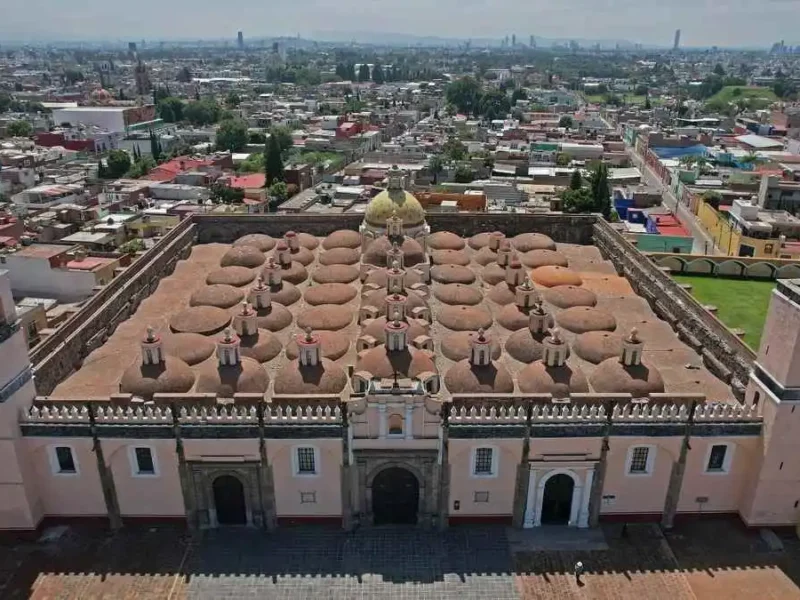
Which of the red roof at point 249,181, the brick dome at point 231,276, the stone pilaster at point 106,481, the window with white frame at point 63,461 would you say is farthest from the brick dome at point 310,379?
the red roof at point 249,181

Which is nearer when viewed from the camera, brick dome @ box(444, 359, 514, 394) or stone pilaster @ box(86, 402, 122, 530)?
stone pilaster @ box(86, 402, 122, 530)

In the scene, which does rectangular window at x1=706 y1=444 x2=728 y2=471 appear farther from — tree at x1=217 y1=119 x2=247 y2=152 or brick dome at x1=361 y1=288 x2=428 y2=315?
tree at x1=217 y1=119 x2=247 y2=152

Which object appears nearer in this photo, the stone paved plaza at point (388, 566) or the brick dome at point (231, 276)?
the stone paved plaza at point (388, 566)

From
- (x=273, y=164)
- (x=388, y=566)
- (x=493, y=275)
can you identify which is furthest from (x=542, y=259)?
(x=273, y=164)

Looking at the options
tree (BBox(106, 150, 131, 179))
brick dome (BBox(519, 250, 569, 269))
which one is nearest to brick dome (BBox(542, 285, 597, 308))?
brick dome (BBox(519, 250, 569, 269))

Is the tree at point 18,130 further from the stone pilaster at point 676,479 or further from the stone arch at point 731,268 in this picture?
the stone pilaster at point 676,479

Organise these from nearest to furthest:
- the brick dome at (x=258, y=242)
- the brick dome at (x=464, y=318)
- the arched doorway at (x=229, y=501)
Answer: the arched doorway at (x=229, y=501) < the brick dome at (x=464, y=318) < the brick dome at (x=258, y=242)

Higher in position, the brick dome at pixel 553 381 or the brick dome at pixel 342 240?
the brick dome at pixel 342 240
